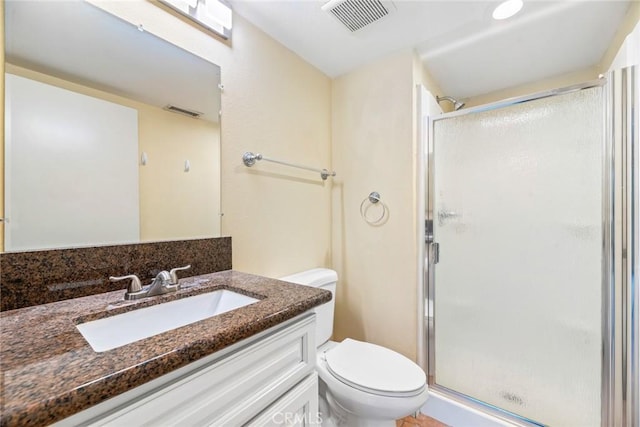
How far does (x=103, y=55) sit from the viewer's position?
911 mm

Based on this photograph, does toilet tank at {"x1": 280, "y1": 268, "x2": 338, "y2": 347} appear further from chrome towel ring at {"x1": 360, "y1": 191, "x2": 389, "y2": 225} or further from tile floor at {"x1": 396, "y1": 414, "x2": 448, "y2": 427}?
tile floor at {"x1": 396, "y1": 414, "x2": 448, "y2": 427}

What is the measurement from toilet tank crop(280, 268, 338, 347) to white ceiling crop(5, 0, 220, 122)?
897mm

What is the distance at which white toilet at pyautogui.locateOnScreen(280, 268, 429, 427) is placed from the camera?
104 cm

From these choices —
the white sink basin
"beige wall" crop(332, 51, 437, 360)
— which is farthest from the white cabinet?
"beige wall" crop(332, 51, 437, 360)

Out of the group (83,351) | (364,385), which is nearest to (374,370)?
(364,385)

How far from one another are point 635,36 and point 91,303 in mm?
2215

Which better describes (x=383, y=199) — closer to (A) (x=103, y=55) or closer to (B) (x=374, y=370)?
(B) (x=374, y=370)

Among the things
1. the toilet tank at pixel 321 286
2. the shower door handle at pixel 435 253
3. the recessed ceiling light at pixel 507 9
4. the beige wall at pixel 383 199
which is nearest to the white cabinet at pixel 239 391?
the toilet tank at pixel 321 286

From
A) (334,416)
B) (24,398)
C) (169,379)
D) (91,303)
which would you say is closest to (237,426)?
(169,379)

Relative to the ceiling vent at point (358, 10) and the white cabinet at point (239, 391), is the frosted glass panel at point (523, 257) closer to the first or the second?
the ceiling vent at point (358, 10)

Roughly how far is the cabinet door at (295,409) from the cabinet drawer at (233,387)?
0.02 meters

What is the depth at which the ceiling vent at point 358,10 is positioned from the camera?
1185 mm

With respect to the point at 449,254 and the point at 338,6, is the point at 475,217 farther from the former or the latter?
the point at 338,6

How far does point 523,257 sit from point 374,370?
3.05ft
